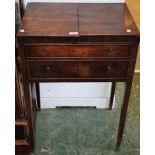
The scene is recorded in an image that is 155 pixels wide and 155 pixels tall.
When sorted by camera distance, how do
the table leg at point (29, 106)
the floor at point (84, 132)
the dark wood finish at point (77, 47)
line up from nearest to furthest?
the dark wood finish at point (77, 47), the table leg at point (29, 106), the floor at point (84, 132)

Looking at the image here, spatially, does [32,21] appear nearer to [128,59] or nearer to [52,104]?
[128,59]

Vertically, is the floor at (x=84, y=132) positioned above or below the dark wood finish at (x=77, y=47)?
below

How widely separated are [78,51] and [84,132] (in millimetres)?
750

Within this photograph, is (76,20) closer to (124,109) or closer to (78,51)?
(78,51)

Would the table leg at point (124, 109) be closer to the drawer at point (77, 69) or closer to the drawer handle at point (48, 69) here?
the drawer at point (77, 69)

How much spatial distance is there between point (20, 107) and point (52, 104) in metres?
0.49

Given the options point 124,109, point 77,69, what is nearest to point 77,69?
point 77,69

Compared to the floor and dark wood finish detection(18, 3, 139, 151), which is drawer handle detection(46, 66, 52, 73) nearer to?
dark wood finish detection(18, 3, 139, 151)

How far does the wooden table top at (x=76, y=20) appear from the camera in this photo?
1262mm

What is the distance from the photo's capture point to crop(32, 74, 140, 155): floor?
5.63 ft

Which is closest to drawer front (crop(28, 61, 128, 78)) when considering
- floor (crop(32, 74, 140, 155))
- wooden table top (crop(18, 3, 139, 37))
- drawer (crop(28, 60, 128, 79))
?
drawer (crop(28, 60, 128, 79))

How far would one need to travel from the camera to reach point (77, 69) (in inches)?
53.0

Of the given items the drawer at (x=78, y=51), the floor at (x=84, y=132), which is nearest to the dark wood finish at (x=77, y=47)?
the drawer at (x=78, y=51)
